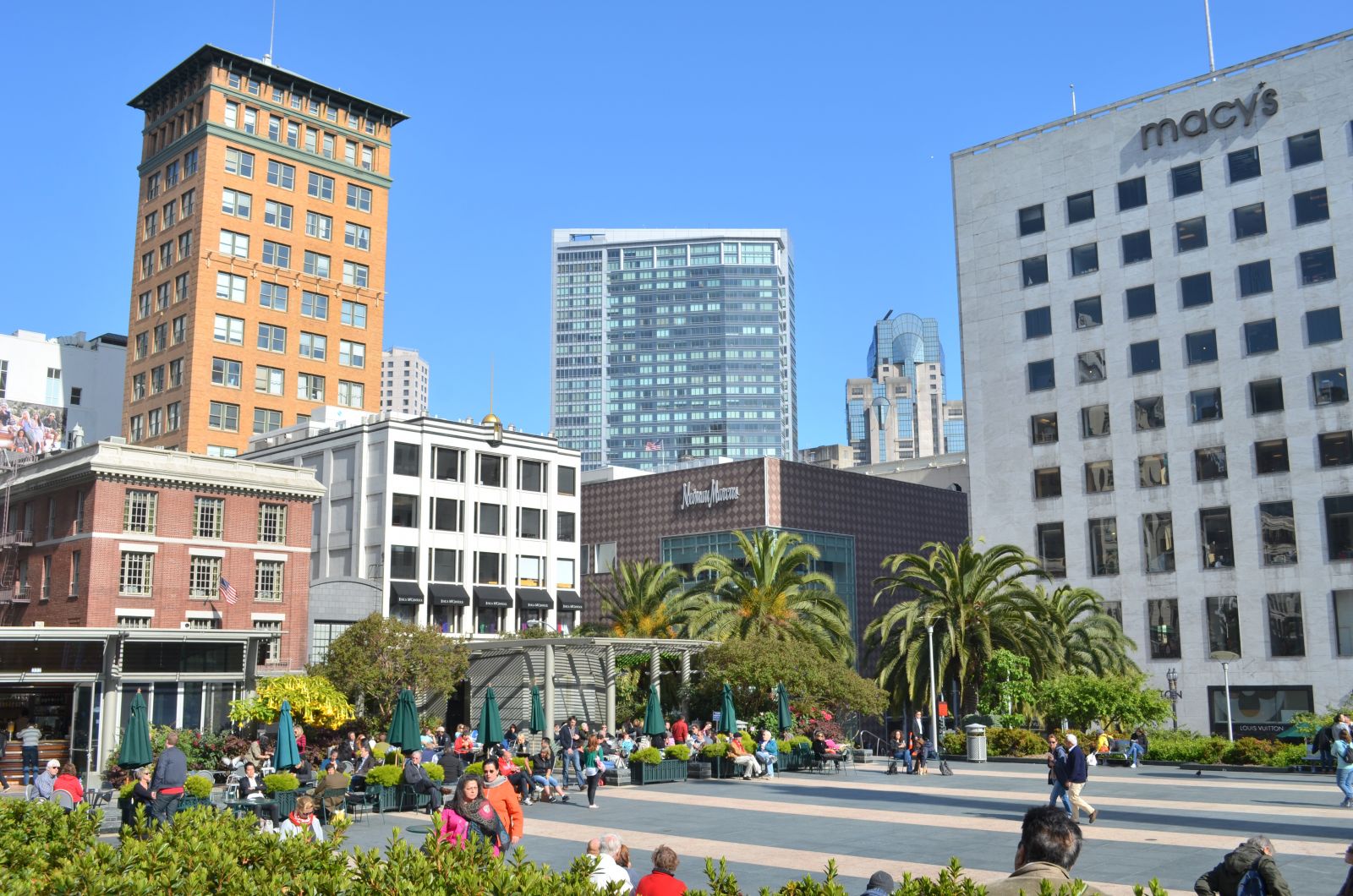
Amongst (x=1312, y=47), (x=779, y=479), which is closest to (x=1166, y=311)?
(x=1312, y=47)

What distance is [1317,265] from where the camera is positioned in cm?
6003

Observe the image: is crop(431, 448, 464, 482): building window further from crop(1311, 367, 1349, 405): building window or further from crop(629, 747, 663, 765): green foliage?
crop(1311, 367, 1349, 405): building window

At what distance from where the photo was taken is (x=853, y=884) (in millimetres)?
17250

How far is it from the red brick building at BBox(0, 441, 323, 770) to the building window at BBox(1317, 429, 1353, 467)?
47.6m

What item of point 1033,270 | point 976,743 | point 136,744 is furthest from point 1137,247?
point 136,744

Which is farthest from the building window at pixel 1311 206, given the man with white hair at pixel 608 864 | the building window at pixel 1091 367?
the man with white hair at pixel 608 864

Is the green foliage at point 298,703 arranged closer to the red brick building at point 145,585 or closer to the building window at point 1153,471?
Answer: the red brick building at point 145,585

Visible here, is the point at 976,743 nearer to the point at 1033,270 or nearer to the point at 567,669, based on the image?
the point at 567,669

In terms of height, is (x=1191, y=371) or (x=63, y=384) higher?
(x=63, y=384)

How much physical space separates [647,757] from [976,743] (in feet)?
45.2

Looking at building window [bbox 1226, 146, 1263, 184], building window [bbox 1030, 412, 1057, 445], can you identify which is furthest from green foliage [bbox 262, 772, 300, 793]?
building window [bbox 1226, 146, 1263, 184]

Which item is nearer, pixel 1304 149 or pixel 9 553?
pixel 9 553

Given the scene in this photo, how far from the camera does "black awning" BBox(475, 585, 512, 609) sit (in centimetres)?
6675

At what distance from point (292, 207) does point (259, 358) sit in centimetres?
1039
